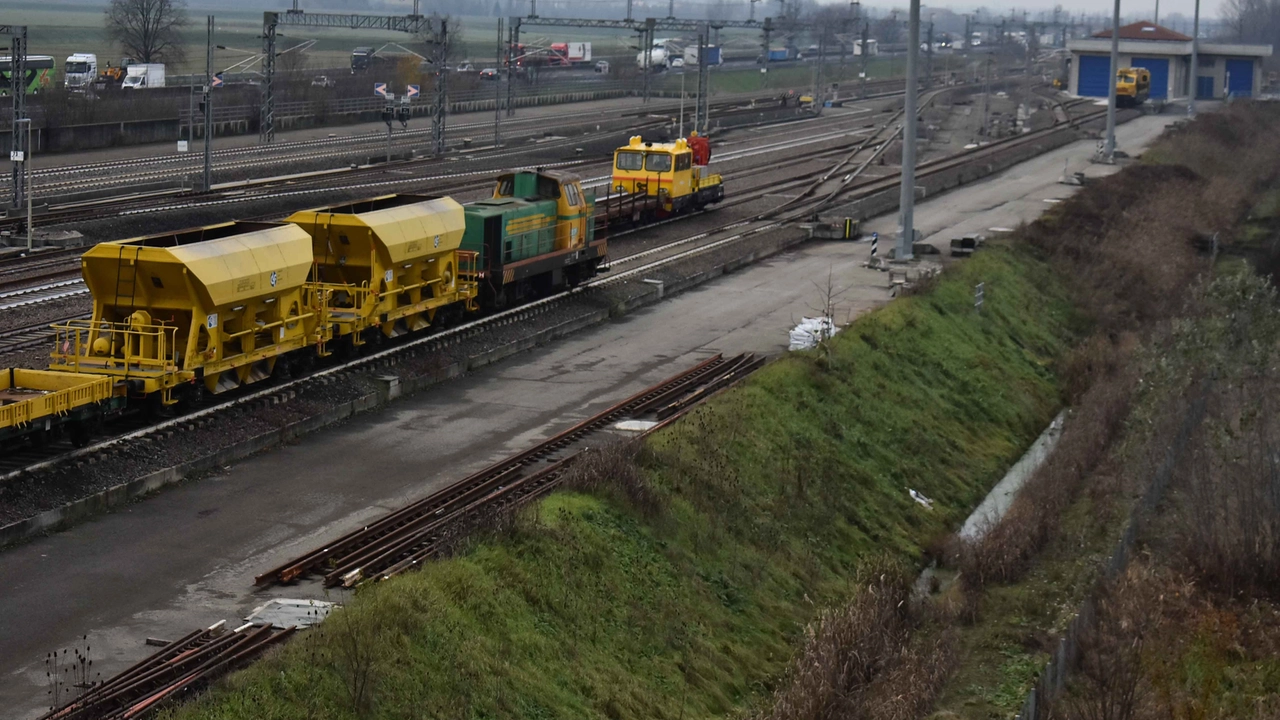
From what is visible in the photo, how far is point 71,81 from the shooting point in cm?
8319

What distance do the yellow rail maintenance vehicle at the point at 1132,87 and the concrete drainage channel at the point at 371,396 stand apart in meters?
74.1

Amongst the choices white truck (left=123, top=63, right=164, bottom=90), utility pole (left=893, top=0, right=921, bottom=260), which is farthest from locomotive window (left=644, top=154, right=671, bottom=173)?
white truck (left=123, top=63, right=164, bottom=90)

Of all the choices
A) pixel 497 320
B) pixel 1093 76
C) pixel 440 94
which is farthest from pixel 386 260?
pixel 1093 76

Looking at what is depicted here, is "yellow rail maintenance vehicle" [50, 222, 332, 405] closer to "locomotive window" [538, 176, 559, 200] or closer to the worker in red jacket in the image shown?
"locomotive window" [538, 176, 559, 200]

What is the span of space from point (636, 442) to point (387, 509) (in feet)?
14.6

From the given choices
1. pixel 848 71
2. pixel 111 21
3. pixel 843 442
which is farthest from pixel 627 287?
pixel 848 71

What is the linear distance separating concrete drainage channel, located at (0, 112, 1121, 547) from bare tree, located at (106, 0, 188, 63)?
61.7 metres

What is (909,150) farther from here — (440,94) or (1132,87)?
(1132,87)

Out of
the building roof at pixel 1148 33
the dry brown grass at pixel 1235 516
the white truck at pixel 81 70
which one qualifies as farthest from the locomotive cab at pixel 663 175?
the building roof at pixel 1148 33

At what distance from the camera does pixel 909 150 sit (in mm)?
42625

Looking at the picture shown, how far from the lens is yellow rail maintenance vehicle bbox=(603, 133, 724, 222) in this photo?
49.3m

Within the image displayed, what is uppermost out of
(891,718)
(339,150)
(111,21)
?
(111,21)

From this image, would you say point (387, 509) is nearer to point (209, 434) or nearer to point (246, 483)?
point (246, 483)

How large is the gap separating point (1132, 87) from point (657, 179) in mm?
74586
